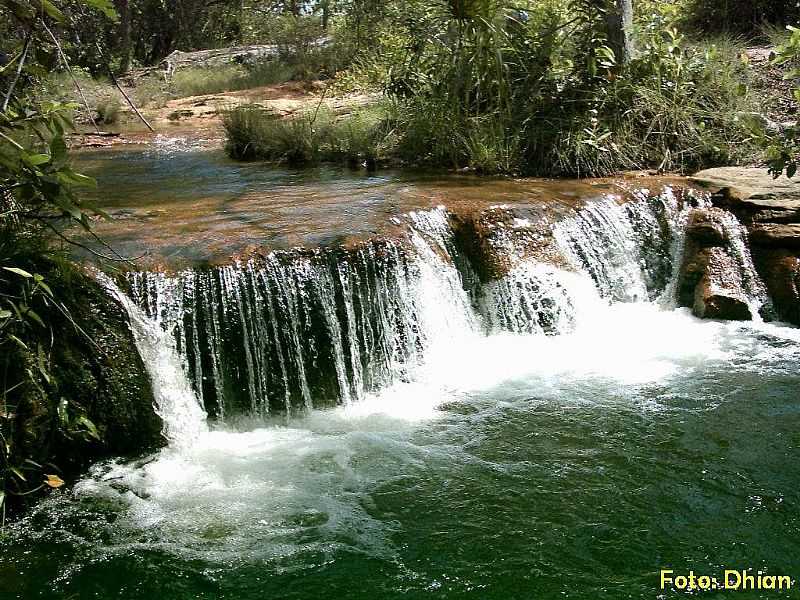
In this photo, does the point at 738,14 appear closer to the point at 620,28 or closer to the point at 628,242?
the point at 620,28

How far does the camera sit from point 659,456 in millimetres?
4359

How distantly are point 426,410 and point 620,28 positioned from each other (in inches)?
225

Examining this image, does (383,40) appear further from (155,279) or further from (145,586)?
(145,586)

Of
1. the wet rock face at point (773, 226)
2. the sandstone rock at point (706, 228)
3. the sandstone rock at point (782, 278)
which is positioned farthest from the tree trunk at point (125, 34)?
the sandstone rock at point (782, 278)

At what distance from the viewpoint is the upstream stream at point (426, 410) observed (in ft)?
11.5

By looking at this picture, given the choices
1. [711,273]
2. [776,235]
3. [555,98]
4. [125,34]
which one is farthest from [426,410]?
[125,34]

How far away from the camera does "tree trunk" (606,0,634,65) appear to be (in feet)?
29.1

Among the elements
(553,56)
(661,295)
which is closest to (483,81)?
(553,56)

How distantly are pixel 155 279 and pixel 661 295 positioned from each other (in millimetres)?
4322

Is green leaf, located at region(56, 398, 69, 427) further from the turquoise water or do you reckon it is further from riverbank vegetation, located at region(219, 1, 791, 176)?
riverbank vegetation, located at region(219, 1, 791, 176)

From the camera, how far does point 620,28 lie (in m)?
8.89

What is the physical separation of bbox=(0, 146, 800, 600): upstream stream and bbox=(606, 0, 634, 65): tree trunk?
203 centimetres

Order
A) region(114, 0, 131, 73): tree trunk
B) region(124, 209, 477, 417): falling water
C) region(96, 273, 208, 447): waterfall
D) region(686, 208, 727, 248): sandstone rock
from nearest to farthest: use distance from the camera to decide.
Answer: region(96, 273, 208, 447): waterfall < region(124, 209, 477, 417): falling water < region(686, 208, 727, 248): sandstone rock < region(114, 0, 131, 73): tree trunk

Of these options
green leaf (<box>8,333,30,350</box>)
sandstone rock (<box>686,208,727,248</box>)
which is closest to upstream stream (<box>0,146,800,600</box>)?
sandstone rock (<box>686,208,727,248</box>)
